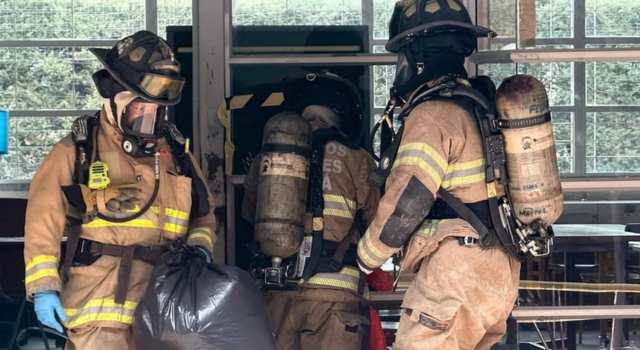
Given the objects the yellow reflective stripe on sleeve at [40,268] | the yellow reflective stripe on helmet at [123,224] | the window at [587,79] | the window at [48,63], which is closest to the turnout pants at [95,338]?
the yellow reflective stripe on sleeve at [40,268]

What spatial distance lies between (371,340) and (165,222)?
3.39 ft

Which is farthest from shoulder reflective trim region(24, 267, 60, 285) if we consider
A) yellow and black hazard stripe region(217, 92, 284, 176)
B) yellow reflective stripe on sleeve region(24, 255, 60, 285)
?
yellow and black hazard stripe region(217, 92, 284, 176)

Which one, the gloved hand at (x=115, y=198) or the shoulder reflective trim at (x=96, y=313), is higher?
the gloved hand at (x=115, y=198)

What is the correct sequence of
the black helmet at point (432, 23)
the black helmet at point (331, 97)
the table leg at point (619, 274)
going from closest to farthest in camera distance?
the black helmet at point (432, 23), the black helmet at point (331, 97), the table leg at point (619, 274)

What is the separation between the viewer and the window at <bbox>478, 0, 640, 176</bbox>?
4762mm

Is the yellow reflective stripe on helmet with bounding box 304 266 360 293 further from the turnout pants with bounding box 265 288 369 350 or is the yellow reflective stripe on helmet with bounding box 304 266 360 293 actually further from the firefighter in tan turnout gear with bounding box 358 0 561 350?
the firefighter in tan turnout gear with bounding box 358 0 561 350

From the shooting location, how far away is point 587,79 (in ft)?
15.9

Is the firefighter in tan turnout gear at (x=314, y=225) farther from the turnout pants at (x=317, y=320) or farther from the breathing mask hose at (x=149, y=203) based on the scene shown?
the breathing mask hose at (x=149, y=203)

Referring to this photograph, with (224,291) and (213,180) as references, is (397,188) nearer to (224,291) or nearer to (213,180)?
(224,291)

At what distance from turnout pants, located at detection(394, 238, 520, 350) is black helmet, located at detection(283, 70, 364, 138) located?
0.93 meters

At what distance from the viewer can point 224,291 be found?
3646mm

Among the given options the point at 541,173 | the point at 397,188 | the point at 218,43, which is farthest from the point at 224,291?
the point at 218,43

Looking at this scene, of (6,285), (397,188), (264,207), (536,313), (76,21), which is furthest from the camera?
(76,21)

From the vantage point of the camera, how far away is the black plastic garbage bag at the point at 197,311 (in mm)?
3553
